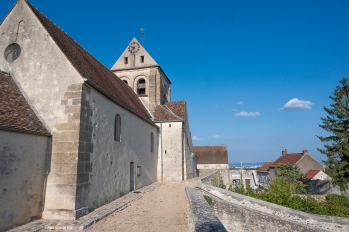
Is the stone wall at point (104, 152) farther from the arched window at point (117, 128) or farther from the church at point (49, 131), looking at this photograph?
the arched window at point (117, 128)

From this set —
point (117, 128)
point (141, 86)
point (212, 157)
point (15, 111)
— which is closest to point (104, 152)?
point (117, 128)

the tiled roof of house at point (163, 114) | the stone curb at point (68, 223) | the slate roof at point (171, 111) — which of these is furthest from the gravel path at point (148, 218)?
the slate roof at point (171, 111)

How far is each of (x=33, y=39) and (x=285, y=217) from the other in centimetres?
1416

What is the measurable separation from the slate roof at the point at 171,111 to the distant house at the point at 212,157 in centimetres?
2106

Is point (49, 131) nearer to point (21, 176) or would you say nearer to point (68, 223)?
point (21, 176)

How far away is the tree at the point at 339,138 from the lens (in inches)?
704

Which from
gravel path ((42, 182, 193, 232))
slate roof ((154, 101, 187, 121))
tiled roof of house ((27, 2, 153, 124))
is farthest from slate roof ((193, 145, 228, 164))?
gravel path ((42, 182, 193, 232))

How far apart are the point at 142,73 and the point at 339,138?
59.2 ft

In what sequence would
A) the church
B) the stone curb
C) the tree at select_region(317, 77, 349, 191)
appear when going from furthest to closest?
the tree at select_region(317, 77, 349, 191) → the church → the stone curb

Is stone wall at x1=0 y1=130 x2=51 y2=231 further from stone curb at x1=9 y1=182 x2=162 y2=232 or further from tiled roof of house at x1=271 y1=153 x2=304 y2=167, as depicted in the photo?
tiled roof of house at x1=271 y1=153 x2=304 y2=167

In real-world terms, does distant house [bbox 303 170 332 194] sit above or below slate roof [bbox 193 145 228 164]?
below

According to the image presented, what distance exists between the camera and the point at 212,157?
4450 centimetres

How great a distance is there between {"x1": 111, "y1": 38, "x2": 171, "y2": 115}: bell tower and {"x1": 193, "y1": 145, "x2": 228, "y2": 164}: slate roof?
2372 centimetres

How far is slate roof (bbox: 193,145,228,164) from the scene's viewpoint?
144ft
